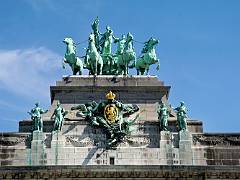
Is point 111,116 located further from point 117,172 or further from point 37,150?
point 37,150

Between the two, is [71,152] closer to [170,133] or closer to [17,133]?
[17,133]

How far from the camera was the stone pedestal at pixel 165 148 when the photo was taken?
3619cm

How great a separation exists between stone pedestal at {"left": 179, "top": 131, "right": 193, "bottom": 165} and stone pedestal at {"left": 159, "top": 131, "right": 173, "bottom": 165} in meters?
0.59

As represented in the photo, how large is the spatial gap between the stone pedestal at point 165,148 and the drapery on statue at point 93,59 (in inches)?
263

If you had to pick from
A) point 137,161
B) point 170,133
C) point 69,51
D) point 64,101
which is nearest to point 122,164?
point 137,161

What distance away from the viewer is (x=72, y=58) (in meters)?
40.4

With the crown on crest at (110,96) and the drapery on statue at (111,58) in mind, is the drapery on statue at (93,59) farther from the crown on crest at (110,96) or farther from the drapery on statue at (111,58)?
the crown on crest at (110,96)

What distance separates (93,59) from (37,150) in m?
7.45

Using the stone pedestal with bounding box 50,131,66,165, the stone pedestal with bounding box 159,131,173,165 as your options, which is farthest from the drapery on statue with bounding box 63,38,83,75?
the stone pedestal with bounding box 159,131,173,165

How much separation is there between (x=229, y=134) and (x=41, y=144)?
1096cm

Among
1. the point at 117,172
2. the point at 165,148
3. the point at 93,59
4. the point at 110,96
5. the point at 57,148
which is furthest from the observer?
the point at 93,59

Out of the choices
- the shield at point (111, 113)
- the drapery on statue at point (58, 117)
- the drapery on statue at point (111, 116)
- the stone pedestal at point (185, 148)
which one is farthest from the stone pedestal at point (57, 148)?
the stone pedestal at point (185, 148)

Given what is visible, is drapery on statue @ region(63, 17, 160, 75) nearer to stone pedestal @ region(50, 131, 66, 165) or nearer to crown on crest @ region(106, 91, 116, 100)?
crown on crest @ region(106, 91, 116, 100)

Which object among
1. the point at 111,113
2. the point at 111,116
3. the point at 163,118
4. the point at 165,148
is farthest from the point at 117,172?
the point at 163,118
